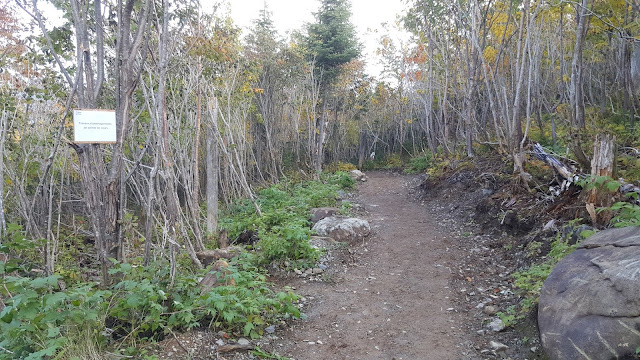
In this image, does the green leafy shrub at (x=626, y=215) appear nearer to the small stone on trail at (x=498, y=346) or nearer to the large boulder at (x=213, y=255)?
the small stone on trail at (x=498, y=346)

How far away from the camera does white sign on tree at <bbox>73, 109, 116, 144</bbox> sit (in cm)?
326

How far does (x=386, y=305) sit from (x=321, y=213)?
4.07 metres

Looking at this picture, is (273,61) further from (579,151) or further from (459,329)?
(459,329)

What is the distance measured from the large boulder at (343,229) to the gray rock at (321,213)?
0.88 meters

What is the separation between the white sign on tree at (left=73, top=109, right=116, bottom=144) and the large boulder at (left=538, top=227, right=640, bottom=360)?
153 inches

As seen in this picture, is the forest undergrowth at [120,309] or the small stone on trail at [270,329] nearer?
the forest undergrowth at [120,309]

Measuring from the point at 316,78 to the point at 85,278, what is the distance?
1277 centimetres

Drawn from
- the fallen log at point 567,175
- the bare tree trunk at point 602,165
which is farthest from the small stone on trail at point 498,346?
the fallen log at point 567,175

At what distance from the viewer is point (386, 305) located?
4.56m

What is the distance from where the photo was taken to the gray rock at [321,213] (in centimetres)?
838

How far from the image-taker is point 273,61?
14.8 meters

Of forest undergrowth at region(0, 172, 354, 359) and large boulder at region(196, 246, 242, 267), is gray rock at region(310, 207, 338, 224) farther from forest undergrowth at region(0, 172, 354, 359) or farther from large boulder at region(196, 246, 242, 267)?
forest undergrowth at region(0, 172, 354, 359)

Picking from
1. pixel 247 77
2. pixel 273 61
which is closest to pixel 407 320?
pixel 247 77

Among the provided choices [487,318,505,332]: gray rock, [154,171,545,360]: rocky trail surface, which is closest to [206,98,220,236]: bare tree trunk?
[154,171,545,360]: rocky trail surface
